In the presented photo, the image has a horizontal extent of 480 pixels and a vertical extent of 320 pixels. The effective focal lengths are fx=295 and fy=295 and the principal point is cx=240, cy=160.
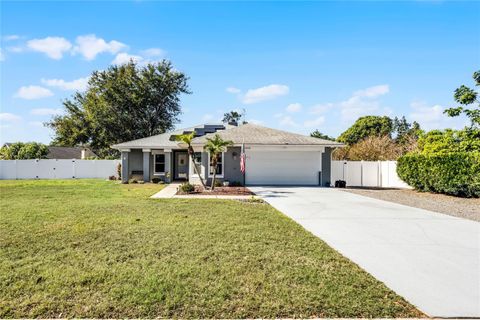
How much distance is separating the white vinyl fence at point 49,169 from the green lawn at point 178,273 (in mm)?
22192

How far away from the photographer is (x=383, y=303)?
12.0ft

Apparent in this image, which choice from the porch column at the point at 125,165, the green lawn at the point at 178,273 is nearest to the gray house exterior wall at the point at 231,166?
the porch column at the point at 125,165

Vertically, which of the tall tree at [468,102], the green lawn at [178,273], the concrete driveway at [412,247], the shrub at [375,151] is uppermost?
the tall tree at [468,102]

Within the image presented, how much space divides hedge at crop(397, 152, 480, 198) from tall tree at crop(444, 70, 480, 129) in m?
→ 3.98

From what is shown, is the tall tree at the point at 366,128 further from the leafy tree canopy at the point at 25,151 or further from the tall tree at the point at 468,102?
the leafy tree canopy at the point at 25,151

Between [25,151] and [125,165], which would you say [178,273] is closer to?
[125,165]

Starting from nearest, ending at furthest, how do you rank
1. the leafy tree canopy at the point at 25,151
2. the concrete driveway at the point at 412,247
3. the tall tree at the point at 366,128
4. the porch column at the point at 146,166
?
1. the concrete driveway at the point at 412,247
2. the porch column at the point at 146,166
3. the leafy tree canopy at the point at 25,151
4. the tall tree at the point at 366,128

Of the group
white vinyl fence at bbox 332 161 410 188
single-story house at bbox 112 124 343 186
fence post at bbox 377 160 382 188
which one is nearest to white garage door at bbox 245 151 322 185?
single-story house at bbox 112 124 343 186

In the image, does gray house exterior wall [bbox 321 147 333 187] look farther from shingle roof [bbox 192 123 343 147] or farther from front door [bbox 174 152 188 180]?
front door [bbox 174 152 188 180]

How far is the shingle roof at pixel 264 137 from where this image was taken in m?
19.8

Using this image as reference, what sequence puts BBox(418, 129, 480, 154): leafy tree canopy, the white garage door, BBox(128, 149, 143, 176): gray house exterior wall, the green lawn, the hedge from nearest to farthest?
the green lawn, the hedge, BBox(418, 129, 480, 154): leafy tree canopy, the white garage door, BBox(128, 149, 143, 176): gray house exterior wall

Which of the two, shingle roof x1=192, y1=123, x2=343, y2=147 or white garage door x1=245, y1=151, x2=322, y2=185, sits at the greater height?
shingle roof x1=192, y1=123, x2=343, y2=147

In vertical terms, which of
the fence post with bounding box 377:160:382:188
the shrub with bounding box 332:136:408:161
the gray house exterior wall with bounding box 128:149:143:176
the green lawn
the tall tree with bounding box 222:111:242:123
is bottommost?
the green lawn

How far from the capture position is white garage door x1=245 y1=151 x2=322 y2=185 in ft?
66.2
